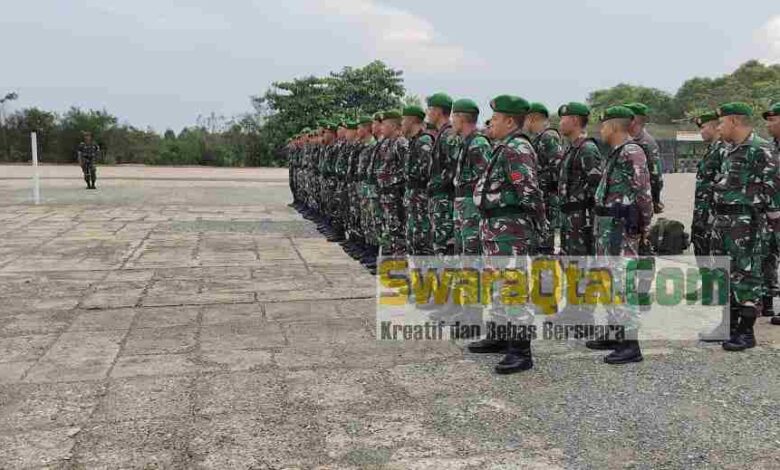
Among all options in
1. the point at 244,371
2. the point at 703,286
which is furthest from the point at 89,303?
the point at 703,286

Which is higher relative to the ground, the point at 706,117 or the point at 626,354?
the point at 706,117

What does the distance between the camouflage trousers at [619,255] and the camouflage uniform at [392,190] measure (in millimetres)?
2384

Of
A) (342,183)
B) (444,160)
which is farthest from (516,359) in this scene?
(342,183)

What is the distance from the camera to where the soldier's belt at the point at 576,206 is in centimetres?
473

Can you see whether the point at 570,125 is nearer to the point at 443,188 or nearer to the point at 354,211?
the point at 443,188

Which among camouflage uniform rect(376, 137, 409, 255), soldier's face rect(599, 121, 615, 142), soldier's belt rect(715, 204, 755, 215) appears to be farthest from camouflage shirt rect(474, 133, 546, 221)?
camouflage uniform rect(376, 137, 409, 255)

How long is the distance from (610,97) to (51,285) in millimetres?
58437

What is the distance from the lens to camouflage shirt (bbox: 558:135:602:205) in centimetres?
470

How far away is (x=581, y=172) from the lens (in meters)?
4.74

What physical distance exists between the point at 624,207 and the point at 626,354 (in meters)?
0.89

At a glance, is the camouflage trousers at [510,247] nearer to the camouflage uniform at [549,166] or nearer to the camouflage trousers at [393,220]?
the camouflage uniform at [549,166]

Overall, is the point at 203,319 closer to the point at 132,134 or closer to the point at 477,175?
the point at 477,175

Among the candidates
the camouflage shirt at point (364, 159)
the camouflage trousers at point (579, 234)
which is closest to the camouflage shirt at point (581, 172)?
the camouflage trousers at point (579, 234)

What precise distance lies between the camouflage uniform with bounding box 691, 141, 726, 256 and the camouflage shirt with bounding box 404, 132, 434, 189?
2206mm
